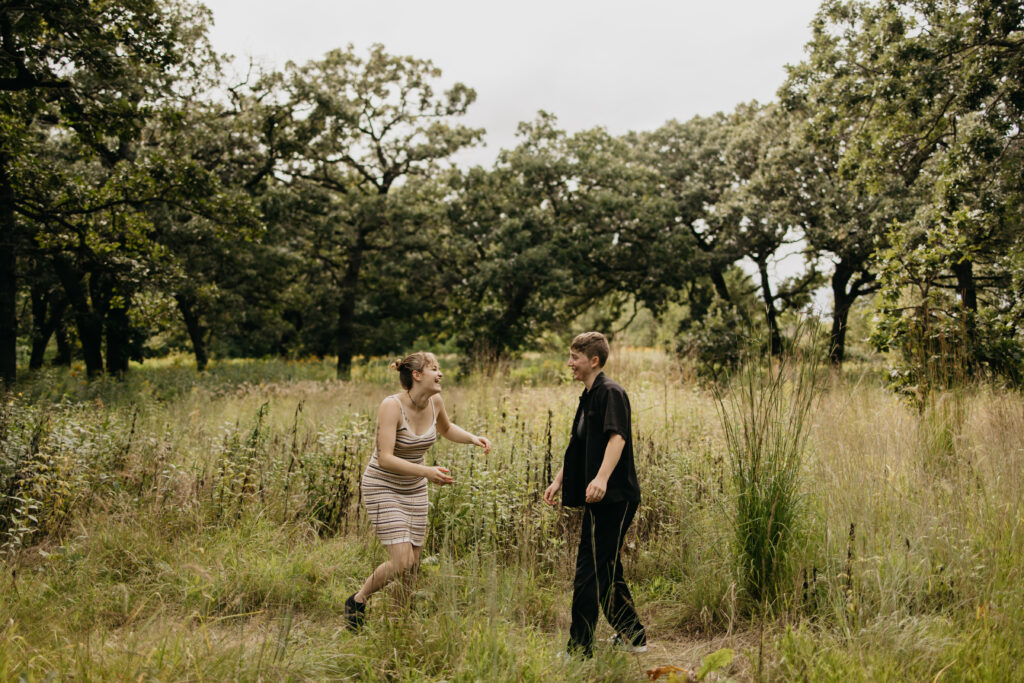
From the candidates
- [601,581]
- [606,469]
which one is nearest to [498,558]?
[601,581]

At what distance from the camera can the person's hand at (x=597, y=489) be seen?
125 inches

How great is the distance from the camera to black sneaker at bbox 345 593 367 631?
3578 millimetres

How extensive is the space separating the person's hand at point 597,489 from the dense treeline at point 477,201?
4.86 feet

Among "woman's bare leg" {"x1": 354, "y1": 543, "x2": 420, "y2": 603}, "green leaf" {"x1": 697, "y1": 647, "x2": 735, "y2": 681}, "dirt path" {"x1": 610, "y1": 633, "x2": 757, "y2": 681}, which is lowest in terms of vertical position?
"dirt path" {"x1": 610, "y1": 633, "x2": 757, "y2": 681}

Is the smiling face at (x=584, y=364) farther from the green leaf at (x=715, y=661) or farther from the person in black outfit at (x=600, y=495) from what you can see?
the green leaf at (x=715, y=661)

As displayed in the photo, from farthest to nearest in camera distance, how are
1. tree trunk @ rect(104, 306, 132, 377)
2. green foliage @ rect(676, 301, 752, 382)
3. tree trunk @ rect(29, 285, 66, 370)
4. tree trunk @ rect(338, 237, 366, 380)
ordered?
tree trunk @ rect(338, 237, 366, 380) < tree trunk @ rect(29, 285, 66, 370) < green foliage @ rect(676, 301, 752, 382) < tree trunk @ rect(104, 306, 132, 377)

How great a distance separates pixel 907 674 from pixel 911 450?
301 centimetres

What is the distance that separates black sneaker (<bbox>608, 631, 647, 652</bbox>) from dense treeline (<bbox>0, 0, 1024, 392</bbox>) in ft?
6.65

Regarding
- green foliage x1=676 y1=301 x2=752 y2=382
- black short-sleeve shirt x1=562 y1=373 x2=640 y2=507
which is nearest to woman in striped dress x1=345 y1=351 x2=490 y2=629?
black short-sleeve shirt x1=562 y1=373 x2=640 y2=507

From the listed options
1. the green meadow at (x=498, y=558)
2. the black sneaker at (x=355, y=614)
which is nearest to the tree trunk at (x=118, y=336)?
the green meadow at (x=498, y=558)

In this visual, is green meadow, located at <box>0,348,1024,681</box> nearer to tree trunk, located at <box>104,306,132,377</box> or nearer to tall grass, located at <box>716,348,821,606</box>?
tall grass, located at <box>716,348,821,606</box>

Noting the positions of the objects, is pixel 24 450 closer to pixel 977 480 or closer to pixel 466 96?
pixel 977 480

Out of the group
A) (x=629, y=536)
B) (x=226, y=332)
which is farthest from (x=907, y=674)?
(x=226, y=332)

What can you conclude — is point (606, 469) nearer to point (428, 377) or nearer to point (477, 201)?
point (428, 377)
